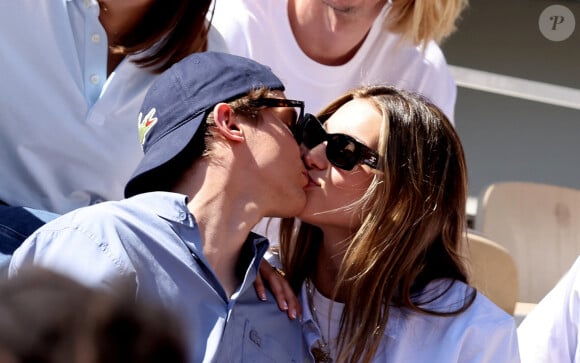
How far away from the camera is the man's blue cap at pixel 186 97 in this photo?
162 centimetres

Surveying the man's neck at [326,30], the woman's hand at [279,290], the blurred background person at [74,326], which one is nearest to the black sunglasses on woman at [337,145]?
the woman's hand at [279,290]

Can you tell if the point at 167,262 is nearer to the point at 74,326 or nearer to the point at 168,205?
the point at 168,205

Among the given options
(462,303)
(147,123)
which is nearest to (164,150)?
(147,123)

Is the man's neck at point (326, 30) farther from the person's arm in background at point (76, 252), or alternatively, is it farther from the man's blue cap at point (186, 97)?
the person's arm in background at point (76, 252)

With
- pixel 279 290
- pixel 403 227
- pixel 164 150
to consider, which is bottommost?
pixel 279 290

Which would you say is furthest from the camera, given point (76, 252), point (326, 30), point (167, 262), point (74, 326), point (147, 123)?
point (326, 30)

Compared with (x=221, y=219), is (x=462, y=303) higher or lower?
lower

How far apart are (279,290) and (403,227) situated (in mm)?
250

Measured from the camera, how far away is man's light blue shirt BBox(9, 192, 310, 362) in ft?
4.43

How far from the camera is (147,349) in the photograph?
1.69 feet

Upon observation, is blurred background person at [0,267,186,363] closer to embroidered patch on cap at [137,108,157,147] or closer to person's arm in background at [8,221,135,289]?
person's arm in background at [8,221,135,289]

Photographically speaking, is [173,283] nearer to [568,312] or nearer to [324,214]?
[324,214]

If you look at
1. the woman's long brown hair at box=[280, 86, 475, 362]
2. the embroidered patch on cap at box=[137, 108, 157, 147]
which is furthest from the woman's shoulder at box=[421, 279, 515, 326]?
the embroidered patch on cap at box=[137, 108, 157, 147]

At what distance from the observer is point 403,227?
171cm
